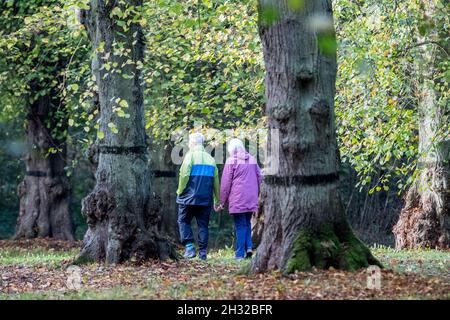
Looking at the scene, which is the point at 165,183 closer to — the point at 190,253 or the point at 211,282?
the point at 190,253

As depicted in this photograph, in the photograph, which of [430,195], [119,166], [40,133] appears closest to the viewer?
[119,166]

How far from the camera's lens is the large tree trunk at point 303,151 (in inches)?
380

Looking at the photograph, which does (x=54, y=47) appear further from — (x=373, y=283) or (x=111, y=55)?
(x=373, y=283)

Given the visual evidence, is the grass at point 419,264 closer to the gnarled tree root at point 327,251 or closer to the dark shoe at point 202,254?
the gnarled tree root at point 327,251

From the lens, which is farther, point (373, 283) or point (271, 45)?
point (271, 45)

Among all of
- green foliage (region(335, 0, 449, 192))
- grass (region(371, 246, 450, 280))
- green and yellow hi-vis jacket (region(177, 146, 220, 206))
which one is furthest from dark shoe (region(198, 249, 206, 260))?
green foliage (region(335, 0, 449, 192))

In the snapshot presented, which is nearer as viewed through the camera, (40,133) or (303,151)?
(303,151)

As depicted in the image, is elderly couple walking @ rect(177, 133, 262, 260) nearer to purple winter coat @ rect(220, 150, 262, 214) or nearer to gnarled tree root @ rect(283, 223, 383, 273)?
purple winter coat @ rect(220, 150, 262, 214)

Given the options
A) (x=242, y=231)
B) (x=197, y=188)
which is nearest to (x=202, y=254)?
(x=242, y=231)

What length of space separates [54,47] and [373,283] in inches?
625

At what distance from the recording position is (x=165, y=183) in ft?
76.9

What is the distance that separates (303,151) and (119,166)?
4.32m

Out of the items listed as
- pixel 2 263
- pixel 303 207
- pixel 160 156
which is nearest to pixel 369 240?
pixel 160 156
